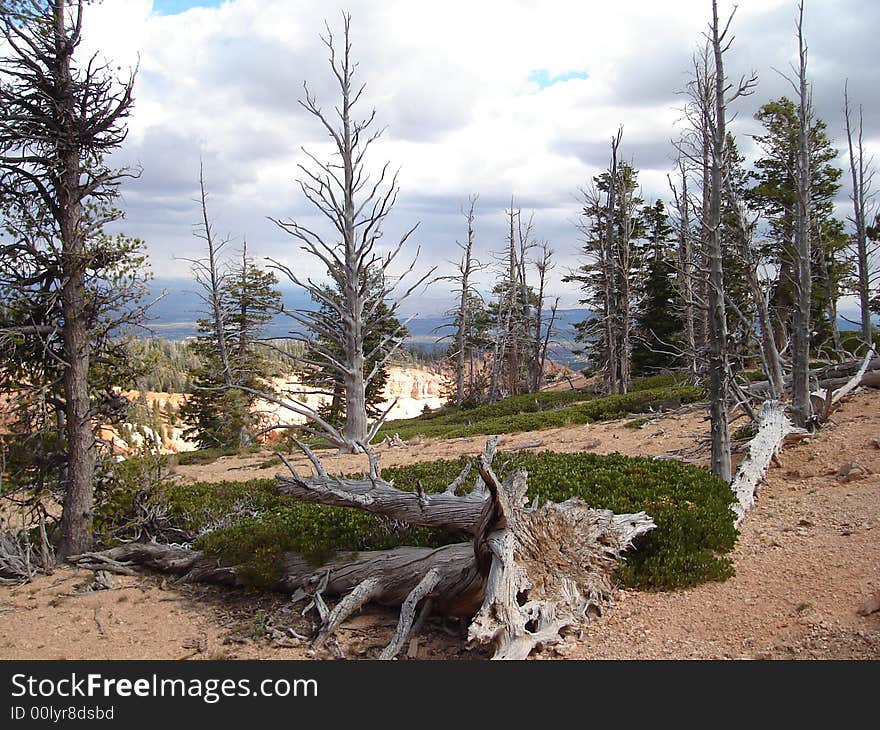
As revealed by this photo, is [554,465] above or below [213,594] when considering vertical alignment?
above

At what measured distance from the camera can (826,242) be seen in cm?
2330

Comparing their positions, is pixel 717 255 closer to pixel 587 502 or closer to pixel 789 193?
pixel 587 502

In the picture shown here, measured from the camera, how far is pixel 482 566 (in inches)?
232

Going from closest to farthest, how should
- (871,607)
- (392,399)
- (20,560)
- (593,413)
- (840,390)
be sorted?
(871,607) < (20,560) < (840,390) < (593,413) < (392,399)

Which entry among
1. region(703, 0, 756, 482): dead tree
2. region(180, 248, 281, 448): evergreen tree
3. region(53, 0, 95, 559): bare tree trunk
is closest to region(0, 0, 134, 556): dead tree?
region(53, 0, 95, 559): bare tree trunk

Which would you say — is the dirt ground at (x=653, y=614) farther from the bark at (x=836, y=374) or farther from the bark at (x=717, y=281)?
the bark at (x=836, y=374)

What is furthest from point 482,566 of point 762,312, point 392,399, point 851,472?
point 392,399

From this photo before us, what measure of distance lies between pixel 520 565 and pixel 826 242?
74.4 ft

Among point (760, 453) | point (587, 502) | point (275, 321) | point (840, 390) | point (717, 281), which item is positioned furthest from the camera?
point (275, 321)

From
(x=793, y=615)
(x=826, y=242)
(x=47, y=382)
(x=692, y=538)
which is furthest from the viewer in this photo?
(x=826, y=242)

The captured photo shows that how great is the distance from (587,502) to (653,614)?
6.00 ft

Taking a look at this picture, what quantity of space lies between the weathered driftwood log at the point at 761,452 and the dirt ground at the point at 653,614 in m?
0.23

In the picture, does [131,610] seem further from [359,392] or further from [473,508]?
[359,392]

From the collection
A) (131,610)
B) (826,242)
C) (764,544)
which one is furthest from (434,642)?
(826,242)
